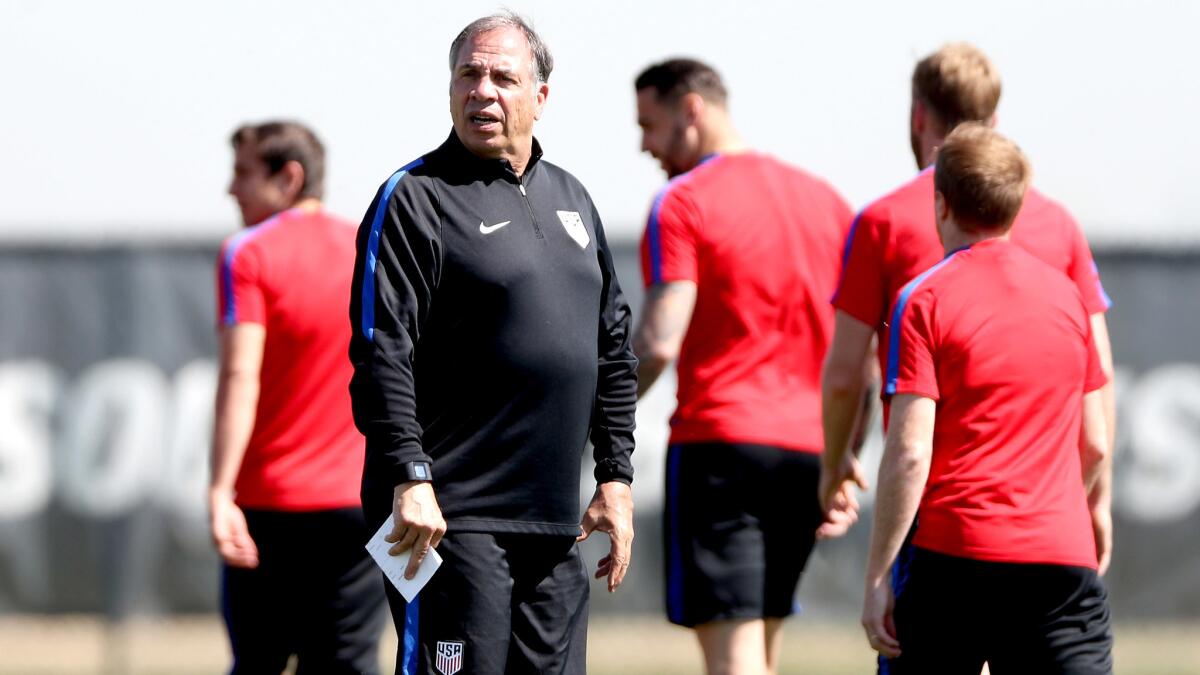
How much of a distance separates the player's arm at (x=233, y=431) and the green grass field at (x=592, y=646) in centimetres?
344

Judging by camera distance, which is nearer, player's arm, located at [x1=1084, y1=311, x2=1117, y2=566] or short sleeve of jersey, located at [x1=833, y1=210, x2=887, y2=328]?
player's arm, located at [x1=1084, y1=311, x2=1117, y2=566]

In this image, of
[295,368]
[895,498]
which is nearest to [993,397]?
[895,498]

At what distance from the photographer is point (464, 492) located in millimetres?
3736

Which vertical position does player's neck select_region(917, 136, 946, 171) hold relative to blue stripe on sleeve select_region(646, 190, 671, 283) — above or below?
above

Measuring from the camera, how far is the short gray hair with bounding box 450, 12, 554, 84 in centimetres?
387

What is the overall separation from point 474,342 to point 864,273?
4.15 feet

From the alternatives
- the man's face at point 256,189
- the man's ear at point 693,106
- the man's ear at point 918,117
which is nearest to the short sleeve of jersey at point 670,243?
the man's ear at point 693,106

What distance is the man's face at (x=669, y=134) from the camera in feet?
18.8

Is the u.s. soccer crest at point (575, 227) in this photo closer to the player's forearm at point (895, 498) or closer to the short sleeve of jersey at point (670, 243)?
the player's forearm at point (895, 498)

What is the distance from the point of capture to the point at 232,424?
5328 millimetres

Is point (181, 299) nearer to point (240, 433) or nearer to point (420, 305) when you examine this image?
point (240, 433)

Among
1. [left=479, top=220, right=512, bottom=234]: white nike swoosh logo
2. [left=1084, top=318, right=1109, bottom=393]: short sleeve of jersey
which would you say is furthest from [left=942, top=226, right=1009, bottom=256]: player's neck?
[left=479, top=220, right=512, bottom=234]: white nike swoosh logo

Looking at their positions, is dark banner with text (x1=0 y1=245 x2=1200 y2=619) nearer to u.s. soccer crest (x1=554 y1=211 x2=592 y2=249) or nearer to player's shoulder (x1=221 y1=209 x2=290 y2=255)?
player's shoulder (x1=221 y1=209 x2=290 y2=255)

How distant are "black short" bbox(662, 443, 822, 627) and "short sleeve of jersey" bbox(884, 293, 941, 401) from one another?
1.53 meters
